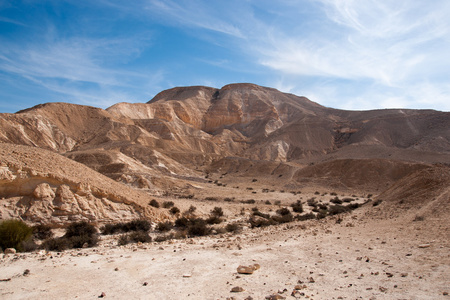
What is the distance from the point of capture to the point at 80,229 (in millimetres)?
11297

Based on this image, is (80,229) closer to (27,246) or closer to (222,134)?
(27,246)

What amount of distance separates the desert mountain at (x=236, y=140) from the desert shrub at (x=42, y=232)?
221 cm

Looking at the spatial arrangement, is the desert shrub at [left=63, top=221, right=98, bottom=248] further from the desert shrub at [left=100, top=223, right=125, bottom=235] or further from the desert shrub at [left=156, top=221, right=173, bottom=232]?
the desert shrub at [left=156, top=221, right=173, bottom=232]

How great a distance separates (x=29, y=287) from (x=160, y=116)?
277ft

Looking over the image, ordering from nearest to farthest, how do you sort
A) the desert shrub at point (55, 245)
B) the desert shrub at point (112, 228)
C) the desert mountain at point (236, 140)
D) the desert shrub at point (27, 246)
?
the desert shrub at point (27, 246) → the desert shrub at point (55, 245) → the desert shrub at point (112, 228) → the desert mountain at point (236, 140)

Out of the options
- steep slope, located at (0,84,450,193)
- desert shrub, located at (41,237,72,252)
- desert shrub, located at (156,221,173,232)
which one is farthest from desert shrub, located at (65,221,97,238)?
steep slope, located at (0,84,450,193)

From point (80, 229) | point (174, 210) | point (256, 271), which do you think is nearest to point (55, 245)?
point (80, 229)

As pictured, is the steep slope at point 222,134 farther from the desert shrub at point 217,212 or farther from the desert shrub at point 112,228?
the desert shrub at point 112,228

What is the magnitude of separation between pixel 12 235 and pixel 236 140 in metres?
76.7

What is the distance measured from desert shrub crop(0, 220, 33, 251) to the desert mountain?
3.52m

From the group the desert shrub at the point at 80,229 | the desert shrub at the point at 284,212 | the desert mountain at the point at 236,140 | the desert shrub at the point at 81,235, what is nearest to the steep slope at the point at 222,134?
the desert mountain at the point at 236,140

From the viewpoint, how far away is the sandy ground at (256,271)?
17.4ft

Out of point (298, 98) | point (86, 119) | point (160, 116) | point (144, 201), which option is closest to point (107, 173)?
point (144, 201)

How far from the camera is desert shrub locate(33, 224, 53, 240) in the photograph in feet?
35.4
